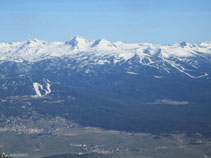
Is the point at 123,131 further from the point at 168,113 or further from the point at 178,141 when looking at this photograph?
the point at 168,113

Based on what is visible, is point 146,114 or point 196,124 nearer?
point 196,124

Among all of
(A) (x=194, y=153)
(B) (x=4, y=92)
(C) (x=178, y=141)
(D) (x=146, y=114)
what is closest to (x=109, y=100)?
(D) (x=146, y=114)

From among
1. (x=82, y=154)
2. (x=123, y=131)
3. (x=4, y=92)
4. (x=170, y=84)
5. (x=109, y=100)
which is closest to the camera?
(x=82, y=154)

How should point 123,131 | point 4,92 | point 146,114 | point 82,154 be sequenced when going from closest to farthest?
point 82,154 < point 123,131 < point 146,114 < point 4,92

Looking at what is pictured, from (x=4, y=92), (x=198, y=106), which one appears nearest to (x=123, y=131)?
(x=198, y=106)

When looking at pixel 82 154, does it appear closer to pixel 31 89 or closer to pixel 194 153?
pixel 194 153

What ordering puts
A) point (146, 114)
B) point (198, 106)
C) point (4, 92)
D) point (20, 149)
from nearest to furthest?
point (20, 149)
point (146, 114)
point (198, 106)
point (4, 92)

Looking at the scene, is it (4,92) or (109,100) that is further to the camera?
(4,92)

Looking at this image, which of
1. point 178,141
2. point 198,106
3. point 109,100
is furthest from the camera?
point 109,100
